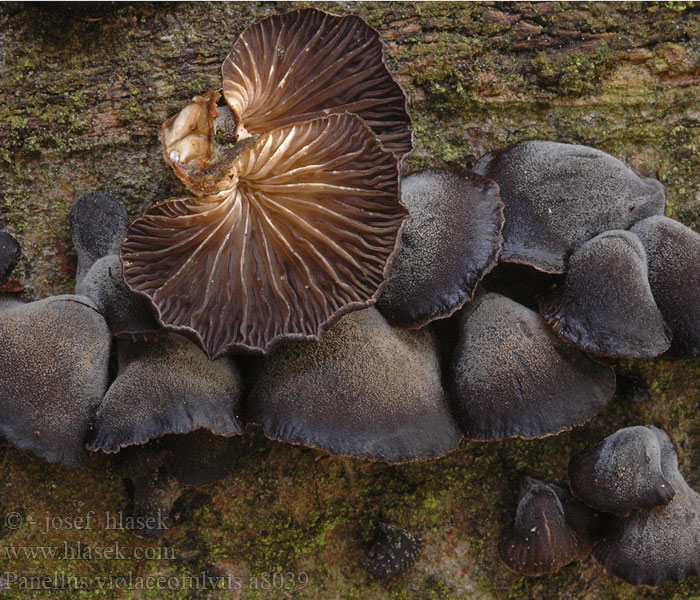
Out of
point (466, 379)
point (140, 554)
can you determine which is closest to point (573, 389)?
point (466, 379)

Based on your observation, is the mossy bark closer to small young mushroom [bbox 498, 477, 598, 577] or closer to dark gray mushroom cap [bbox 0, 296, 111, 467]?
small young mushroom [bbox 498, 477, 598, 577]

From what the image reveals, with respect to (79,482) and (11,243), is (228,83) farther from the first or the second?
(79,482)

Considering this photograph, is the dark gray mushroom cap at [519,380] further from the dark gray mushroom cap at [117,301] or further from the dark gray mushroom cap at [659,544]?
the dark gray mushroom cap at [117,301]

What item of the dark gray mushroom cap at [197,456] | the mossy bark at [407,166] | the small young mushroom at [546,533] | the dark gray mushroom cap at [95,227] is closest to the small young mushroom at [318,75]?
the mossy bark at [407,166]

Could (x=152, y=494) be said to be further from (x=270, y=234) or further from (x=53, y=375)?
(x=270, y=234)

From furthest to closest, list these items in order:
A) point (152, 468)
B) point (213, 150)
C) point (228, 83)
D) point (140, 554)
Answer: point (140, 554) < point (152, 468) < point (228, 83) < point (213, 150)
